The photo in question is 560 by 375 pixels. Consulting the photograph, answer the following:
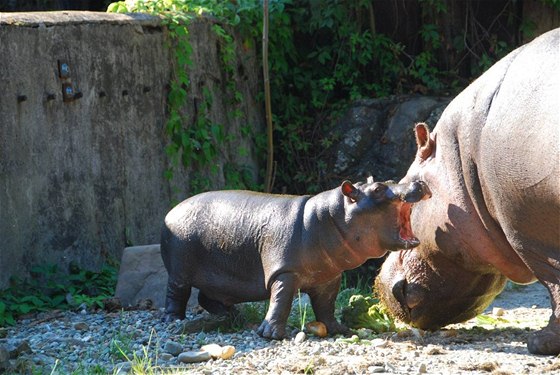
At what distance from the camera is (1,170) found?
7559 mm

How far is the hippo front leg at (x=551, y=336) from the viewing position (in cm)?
520

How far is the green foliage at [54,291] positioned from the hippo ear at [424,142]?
257cm

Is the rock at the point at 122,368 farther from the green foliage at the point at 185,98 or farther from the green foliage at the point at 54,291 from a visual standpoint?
the green foliage at the point at 185,98

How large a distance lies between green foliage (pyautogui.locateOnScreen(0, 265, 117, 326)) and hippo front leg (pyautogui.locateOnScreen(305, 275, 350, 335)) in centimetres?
198

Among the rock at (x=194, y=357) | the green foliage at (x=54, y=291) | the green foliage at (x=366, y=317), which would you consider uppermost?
the rock at (x=194, y=357)

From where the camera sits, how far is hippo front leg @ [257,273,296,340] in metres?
5.69

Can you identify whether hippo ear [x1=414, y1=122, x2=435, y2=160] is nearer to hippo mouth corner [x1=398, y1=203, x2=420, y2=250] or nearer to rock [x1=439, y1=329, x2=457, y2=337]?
hippo mouth corner [x1=398, y1=203, x2=420, y2=250]

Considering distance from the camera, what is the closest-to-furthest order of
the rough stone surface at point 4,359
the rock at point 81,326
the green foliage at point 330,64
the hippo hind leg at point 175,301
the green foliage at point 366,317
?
1. the rough stone surface at point 4,359
2. the green foliage at point 366,317
3. the hippo hind leg at point 175,301
4. the rock at point 81,326
5. the green foliage at point 330,64

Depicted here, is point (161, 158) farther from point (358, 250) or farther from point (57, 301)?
point (358, 250)

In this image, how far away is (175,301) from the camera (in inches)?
250

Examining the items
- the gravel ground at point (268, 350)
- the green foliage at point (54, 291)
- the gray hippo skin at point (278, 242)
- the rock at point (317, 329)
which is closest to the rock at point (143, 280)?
the green foliage at point (54, 291)

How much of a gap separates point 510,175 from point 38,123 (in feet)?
12.8

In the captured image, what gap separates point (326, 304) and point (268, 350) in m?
0.69

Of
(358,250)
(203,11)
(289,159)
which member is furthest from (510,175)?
(289,159)
